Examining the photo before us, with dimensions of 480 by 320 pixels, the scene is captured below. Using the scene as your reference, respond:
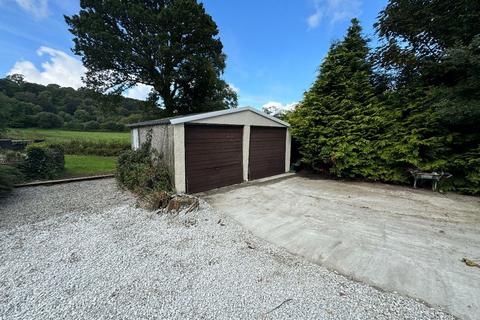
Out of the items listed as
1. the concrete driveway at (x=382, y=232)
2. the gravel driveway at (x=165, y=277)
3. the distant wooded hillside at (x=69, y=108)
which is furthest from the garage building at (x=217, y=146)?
the distant wooded hillside at (x=69, y=108)

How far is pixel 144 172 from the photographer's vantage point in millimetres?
5328

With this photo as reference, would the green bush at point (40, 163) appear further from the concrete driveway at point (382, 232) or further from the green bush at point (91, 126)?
the green bush at point (91, 126)

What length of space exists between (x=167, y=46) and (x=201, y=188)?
31.8 feet

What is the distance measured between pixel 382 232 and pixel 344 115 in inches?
198

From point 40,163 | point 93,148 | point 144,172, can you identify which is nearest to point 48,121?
point 93,148

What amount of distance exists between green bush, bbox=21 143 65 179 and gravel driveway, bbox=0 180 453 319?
13.5ft

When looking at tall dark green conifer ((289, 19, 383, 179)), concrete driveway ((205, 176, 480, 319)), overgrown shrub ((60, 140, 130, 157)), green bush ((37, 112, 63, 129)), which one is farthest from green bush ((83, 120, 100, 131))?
tall dark green conifer ((289, 19, 383, 179))

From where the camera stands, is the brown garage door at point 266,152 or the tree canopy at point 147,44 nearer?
the brown garage door at point 266,152

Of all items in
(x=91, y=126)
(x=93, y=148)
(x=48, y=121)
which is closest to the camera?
(x=93, y=148)

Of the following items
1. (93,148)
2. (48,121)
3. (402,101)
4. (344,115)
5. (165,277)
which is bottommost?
(165,277)

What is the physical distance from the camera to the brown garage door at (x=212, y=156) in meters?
5.18

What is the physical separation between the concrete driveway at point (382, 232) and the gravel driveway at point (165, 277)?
288 millimetres

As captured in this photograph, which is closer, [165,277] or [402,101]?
[165,277]

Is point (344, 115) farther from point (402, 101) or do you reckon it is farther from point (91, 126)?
point (91, 126)
